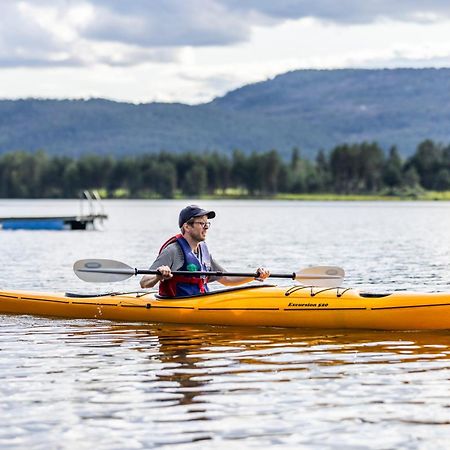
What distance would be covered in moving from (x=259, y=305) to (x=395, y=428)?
6.68m

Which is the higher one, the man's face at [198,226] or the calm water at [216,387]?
the man's face at [198,226]

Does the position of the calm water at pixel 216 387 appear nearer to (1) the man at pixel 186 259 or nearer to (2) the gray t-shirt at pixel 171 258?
(1) the man at pixel 186 259

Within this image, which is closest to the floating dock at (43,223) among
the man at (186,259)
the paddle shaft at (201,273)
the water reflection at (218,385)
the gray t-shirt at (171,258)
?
the paddle shaft at (201,273)

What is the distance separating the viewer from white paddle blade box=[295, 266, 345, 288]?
56.1 feet

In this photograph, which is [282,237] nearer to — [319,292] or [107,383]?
[319,292]

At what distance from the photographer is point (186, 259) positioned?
51.7 feet

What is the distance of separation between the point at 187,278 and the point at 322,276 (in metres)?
2.40

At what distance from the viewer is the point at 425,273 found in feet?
99.5

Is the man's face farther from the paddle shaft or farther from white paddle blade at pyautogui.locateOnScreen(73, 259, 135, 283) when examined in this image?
white paddle blade at pyautogui.locateOnScreen(73, 259, 135, 283)

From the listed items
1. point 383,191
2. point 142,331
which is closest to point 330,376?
point 142,331

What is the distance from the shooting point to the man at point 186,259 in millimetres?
15281

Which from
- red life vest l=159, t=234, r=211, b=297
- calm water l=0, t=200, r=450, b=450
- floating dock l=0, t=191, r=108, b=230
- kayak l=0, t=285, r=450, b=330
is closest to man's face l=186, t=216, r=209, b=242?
red life vest l=159, t=234, r=211, b=297

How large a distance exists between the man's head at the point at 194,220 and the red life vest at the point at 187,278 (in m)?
0.24

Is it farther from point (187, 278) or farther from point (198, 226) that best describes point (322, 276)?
point (198, 226)
